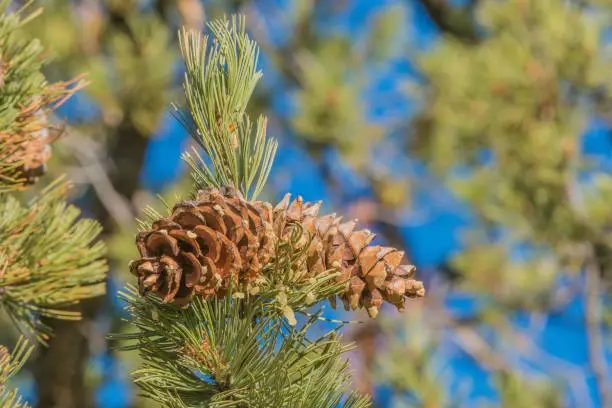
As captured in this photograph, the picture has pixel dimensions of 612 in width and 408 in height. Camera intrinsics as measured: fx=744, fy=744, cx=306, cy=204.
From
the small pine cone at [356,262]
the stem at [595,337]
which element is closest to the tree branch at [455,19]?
the stem at [595,337]

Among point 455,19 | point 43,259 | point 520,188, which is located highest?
point 455,19

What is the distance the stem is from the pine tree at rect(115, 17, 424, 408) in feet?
4.99

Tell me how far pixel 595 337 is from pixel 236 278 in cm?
167

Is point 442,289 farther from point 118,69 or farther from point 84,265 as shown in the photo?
point 84,265

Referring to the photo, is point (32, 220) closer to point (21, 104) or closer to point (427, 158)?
point (21, 104)

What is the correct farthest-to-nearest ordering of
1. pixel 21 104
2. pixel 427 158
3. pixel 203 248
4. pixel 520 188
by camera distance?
pixel 427 158 → pixel 520 188 → pixel 21 104 → pixel 203 248

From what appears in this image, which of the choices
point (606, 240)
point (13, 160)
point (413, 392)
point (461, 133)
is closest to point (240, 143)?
point (13, 160)

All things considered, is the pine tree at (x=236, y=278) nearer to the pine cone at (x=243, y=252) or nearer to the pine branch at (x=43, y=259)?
the pine cone at (x=243, y=252)

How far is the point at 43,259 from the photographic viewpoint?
0.70m

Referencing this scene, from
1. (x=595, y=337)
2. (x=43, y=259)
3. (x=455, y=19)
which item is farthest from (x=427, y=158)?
(x=43, y=259)

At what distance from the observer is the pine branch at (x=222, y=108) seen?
1.85ft

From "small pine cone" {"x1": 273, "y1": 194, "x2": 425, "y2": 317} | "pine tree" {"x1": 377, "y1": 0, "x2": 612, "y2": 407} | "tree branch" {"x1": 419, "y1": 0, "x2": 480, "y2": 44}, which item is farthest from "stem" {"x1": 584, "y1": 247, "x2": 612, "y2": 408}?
"tree branch" {"x1": 419, "y1": 0, "x2": 480, "y2": 44}

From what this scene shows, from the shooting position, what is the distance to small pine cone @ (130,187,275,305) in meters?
0.49

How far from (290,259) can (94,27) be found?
8.66 feet
